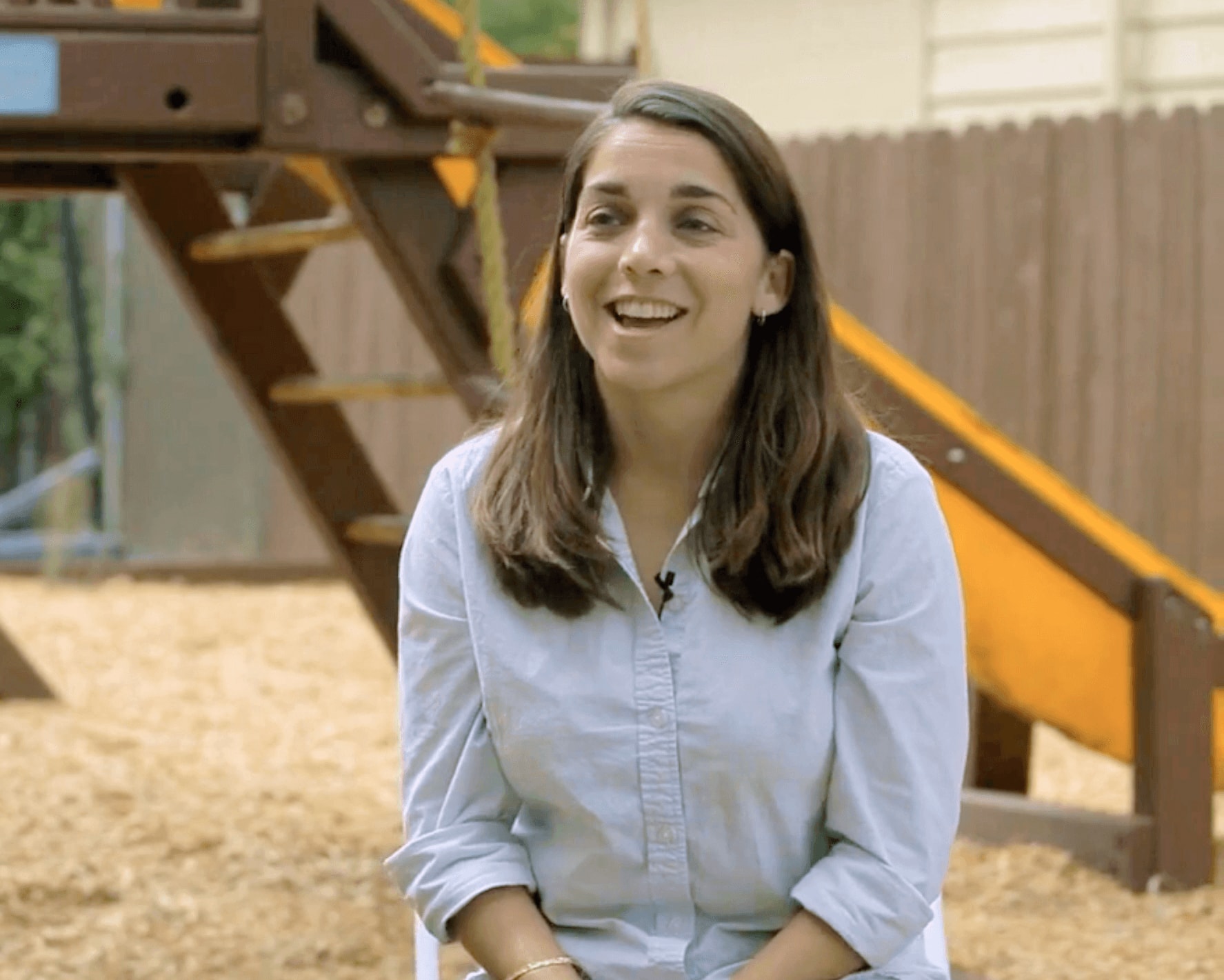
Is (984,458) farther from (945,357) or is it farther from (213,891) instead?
(945,357)

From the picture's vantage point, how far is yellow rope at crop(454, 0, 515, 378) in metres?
2.77

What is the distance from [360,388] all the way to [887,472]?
1.73 meters

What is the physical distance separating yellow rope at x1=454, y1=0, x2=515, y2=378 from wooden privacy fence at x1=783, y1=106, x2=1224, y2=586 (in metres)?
5.16

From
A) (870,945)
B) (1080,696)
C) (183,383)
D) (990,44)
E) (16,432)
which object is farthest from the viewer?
(990,44)

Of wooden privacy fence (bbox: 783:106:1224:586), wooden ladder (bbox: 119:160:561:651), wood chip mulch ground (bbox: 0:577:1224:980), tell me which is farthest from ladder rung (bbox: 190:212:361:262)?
wooden privacy fence (bbox: 783:106:1224:586)

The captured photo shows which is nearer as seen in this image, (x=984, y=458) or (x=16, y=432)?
(x=984, y=458)

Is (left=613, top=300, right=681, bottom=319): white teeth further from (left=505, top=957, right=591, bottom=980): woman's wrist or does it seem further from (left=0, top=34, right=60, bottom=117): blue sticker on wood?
(left=0, top=34, right=60, bottom=117): blue sticker on wood

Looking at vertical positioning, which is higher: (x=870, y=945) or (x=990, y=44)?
(x=990, y=44)

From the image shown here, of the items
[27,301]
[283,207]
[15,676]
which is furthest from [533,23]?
[283,207]

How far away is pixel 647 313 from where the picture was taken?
180 centimetres

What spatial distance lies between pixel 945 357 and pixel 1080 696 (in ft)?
15.0

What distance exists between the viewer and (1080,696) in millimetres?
3762

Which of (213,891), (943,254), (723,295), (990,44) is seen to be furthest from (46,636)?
(990,44)

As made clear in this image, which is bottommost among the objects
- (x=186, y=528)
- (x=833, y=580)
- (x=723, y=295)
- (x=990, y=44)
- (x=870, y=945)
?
(x=186, y=528)
